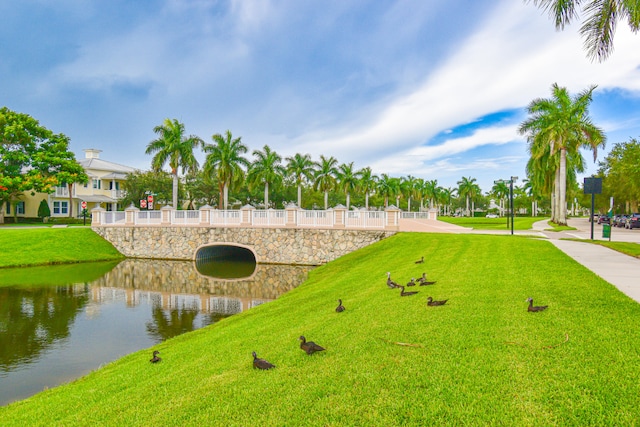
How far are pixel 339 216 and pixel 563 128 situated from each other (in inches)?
816

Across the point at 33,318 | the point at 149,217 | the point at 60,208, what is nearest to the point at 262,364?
the point at 33,318

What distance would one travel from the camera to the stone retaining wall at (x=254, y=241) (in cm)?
2360

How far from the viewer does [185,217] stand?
27.4 metres

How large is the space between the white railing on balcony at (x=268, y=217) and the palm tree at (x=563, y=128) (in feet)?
73.2

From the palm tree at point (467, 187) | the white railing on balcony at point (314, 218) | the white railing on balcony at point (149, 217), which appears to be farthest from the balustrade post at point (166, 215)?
the palm tree at point (467, 187)

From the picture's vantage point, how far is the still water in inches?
374

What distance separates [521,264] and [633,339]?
645cm

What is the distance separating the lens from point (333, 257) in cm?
→ 2372

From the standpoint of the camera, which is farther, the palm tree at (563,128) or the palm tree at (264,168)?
the palm tree at (264,168)

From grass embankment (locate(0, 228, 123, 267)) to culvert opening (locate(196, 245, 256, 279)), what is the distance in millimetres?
6477

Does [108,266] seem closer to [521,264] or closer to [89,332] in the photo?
[89,332]

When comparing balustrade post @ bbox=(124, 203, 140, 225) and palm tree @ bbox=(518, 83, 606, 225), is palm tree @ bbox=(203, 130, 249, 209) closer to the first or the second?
balustrade post @ bbox=(124, 203, 140, 225)

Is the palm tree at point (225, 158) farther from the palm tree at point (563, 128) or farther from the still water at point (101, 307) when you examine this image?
the palm tree at point (563, 128)

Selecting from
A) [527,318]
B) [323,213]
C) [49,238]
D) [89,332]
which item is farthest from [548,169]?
[49,238]
